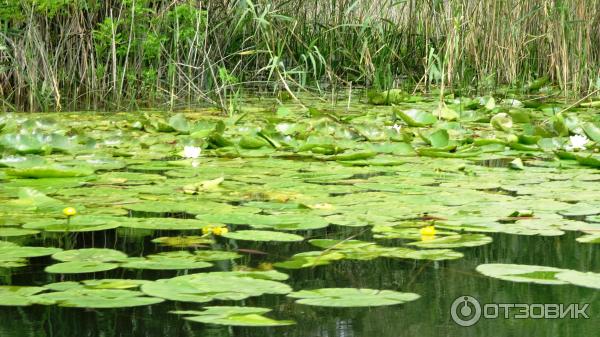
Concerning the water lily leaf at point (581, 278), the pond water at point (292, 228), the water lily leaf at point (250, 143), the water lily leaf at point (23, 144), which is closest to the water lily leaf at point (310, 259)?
the pond water at point (292, 228)

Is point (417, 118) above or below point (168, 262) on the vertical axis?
above

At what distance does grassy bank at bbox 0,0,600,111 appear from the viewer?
548 cm

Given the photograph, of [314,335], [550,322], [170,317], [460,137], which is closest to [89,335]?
[170,317]

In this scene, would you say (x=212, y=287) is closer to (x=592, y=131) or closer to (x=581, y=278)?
(x=581, y=278)

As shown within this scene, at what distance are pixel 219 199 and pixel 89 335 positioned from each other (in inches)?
51.6

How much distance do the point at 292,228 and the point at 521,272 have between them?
0.68 metres

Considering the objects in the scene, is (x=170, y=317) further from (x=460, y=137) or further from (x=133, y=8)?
(x=133, y=8)

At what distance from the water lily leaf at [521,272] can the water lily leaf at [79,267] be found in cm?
82

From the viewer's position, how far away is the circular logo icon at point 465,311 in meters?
1.70

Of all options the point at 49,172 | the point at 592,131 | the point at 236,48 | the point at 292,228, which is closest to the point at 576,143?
the point at 592,131

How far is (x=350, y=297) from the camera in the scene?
1809 mm

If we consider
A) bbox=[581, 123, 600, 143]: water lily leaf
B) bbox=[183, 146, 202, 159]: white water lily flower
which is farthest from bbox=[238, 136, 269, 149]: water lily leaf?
bbox=[581, 123, 600, 143]: water lily leaf

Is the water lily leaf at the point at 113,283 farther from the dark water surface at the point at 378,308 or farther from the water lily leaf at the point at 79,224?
the water lily leaf at the point at 79,224

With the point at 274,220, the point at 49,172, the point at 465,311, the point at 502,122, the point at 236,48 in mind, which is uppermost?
the point at 236,48
